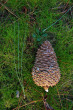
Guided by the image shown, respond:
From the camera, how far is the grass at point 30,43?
169 cm

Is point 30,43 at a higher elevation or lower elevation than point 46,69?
higher

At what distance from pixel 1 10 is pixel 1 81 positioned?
40.7 inches

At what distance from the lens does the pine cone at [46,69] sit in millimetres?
1416

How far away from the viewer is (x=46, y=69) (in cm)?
142

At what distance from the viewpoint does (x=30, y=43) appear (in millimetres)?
1741

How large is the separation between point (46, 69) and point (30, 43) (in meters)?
0.52

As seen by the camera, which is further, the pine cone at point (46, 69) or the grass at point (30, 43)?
the grass at point (30, 43)

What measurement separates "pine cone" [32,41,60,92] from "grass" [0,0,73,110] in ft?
0.92

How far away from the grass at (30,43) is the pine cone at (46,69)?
0.28 meters

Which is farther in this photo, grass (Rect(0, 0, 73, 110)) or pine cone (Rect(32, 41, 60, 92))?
grass (Rect(0, 0, 73, 110))

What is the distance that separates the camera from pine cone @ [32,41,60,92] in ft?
4.65

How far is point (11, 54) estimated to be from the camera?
66.9 inches

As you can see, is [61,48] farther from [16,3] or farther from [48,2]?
[16,3]

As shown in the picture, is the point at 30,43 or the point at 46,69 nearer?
the point at 46,69
